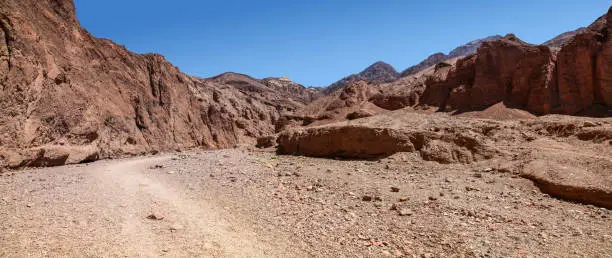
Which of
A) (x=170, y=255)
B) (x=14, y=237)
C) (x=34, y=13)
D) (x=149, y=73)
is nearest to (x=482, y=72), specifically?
(x=170, y=255)

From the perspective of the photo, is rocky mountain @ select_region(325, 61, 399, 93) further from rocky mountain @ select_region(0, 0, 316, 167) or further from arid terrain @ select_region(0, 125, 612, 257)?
arid terrain @ select_region(0, 125, 612, 257)

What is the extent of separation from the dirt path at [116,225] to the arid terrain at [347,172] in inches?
1.6

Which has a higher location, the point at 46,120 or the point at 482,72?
the point at 482,72

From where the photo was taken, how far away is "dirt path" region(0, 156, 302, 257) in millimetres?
5059

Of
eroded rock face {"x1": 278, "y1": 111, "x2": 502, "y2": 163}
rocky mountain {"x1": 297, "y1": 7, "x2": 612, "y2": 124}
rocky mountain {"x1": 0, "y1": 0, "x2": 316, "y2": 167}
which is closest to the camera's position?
eroded rock face {"x1": 278, "y1": 111, "x2": 502, "y2": 163}

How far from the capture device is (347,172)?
1077 cm

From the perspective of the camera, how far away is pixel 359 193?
8258 millimetres

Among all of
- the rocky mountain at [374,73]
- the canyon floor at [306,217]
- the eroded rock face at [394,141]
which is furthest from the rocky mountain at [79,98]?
the rocky mountain at [374,73]

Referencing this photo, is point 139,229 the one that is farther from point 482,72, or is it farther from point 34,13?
point 34,13

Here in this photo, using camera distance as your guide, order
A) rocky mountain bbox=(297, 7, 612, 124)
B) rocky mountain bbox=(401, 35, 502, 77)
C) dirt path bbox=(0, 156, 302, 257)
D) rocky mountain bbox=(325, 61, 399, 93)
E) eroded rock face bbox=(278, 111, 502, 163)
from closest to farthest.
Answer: dirt path bbox=(0, 156, 302, 257) < eroded rock face bbox=(278, 111, 502, 163) < rocky mountain bbox=(297, 7, 612, 124) < rocky mountain bbox=(401, 35, 502, 77) < rocky mountain bbox=(325, 61, 399, 93)

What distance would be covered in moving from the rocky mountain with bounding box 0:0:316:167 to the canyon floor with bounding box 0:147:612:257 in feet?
20.1

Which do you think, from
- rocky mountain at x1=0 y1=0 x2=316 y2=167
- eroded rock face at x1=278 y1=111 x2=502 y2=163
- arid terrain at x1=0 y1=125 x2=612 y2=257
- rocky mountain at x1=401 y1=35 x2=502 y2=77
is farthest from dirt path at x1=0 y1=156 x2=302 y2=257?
rocky mountain at x1=401 y1=35 x2=502 y2=77

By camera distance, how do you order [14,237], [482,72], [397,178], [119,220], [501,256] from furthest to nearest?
[482,72] < [397,178] < [119,220] < [14,237] < [501,256]

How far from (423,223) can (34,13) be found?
22044mm
